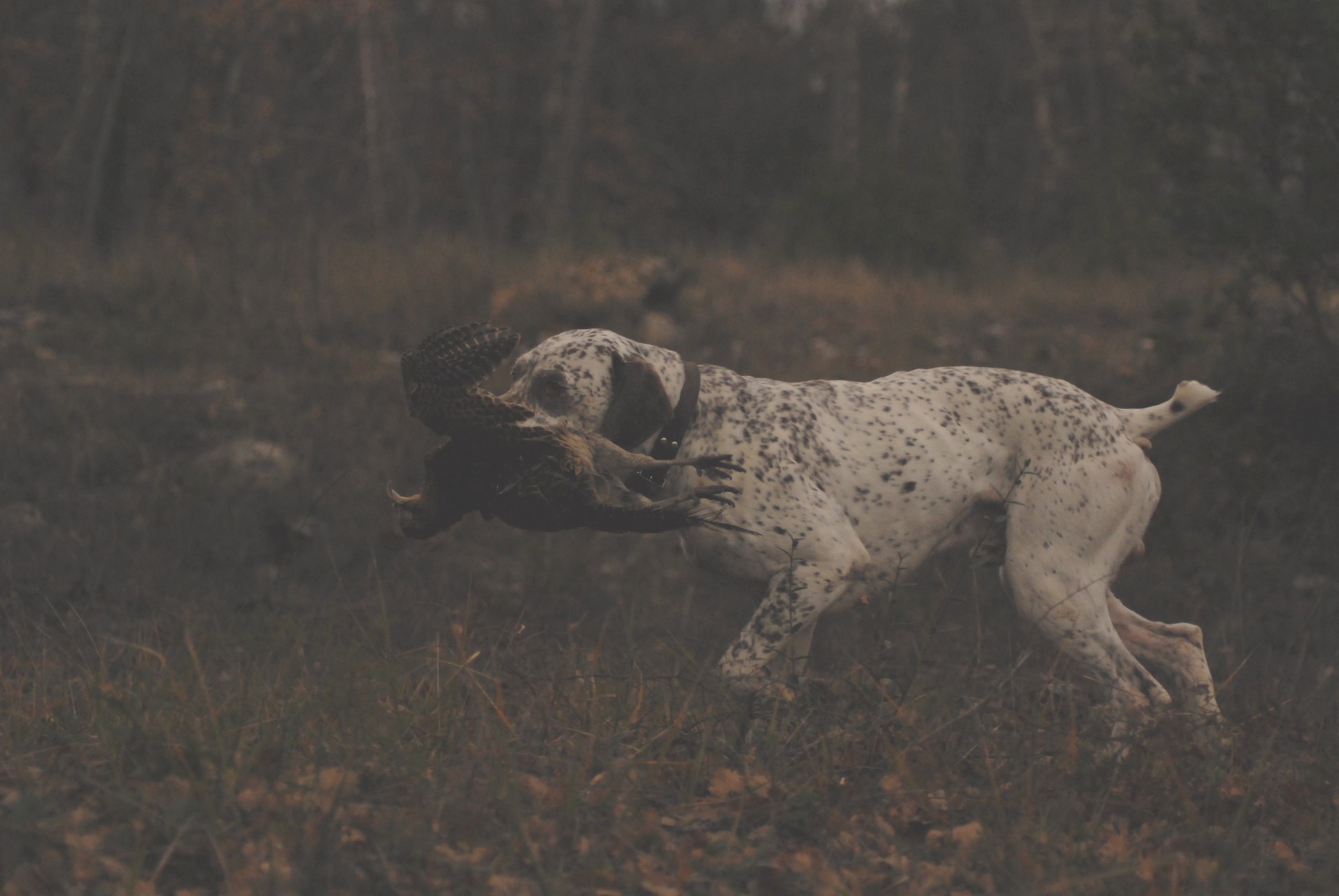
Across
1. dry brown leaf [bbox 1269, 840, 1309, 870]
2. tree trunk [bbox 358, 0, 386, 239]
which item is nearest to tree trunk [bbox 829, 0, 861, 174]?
tree trunk [bbox 358, 0, 386, 239]

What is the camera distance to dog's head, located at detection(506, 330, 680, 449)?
4000mm

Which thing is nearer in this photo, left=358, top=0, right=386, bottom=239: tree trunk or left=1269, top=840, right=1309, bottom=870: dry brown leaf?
left=1269, top=840, right=1309, bottom=870: dry brown leaf

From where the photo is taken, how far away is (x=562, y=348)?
163 inches

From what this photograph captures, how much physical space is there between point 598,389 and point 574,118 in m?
14.0

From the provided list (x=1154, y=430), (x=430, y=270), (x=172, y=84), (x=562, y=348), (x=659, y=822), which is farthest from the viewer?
(x=172, y=84)

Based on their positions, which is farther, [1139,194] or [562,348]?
[1139,194]

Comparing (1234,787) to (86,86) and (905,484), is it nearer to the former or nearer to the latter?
(905,484)

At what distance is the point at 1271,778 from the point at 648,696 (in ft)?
6.06

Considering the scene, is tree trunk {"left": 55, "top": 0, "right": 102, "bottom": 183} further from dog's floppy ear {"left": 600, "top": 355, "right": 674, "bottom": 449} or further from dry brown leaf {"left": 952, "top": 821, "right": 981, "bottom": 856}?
dry brown leaf {"left": 952, "top": 821, "right": 981, "bottom": 856}

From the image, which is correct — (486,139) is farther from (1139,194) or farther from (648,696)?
(648,696)

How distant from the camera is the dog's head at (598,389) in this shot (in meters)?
4.00

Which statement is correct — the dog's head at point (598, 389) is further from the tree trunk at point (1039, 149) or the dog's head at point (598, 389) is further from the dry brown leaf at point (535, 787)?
the tree trunk at point (1039, 149)

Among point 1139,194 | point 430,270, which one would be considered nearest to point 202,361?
point 430,270

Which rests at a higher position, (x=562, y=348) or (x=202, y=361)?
(x=562, y=348)
